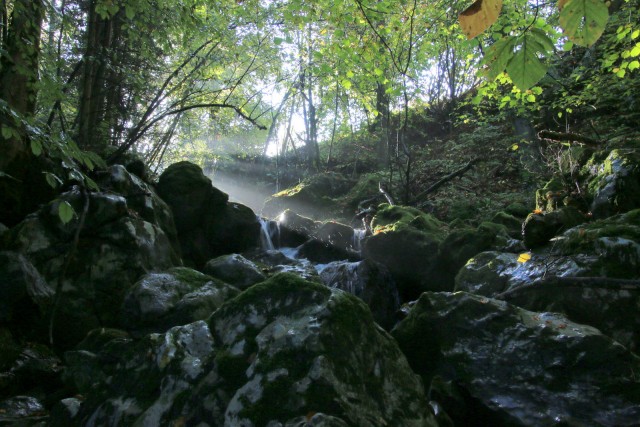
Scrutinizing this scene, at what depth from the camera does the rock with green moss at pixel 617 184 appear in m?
6.16

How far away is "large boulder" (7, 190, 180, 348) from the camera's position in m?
5.88

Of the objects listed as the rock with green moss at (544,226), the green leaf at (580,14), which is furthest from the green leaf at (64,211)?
the rock with green moss at (544,226)

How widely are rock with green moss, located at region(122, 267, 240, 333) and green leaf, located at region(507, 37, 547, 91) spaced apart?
4513 mm

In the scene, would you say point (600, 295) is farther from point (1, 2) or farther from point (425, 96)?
point (425, 96)

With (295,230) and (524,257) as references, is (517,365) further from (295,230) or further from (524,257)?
(295,230)

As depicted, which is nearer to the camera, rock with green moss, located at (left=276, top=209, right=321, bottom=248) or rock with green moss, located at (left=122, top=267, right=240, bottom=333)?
rock with green moss, located at (left=122, top=267, right=240, bottom=333)

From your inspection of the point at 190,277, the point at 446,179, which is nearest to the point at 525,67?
the point at 190,277

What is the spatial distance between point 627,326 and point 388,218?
6285 millimetres

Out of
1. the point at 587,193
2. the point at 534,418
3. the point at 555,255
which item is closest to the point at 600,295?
the point at 555,255

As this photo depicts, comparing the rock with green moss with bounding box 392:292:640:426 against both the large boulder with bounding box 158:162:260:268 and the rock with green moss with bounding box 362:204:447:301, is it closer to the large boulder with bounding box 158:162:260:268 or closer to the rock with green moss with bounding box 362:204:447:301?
the rock with green moss with bounding box 362:204:447:301

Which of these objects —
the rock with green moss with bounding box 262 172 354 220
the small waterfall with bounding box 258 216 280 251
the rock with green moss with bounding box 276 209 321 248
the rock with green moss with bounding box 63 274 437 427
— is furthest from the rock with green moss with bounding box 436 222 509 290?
the rock with green moss with bounding box 262 172 354 220

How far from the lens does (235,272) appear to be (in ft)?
23.2

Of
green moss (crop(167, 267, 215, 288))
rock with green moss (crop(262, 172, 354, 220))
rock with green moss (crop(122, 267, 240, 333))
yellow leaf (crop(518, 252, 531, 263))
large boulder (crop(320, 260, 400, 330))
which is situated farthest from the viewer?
rock with green moss (crop(262, 172, 354, 220))

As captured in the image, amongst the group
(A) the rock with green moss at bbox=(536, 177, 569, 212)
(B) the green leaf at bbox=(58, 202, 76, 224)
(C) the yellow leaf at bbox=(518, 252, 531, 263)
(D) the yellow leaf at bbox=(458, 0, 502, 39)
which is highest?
(D) the yellow leaf at bbox=(458, 0, 502, 39)
